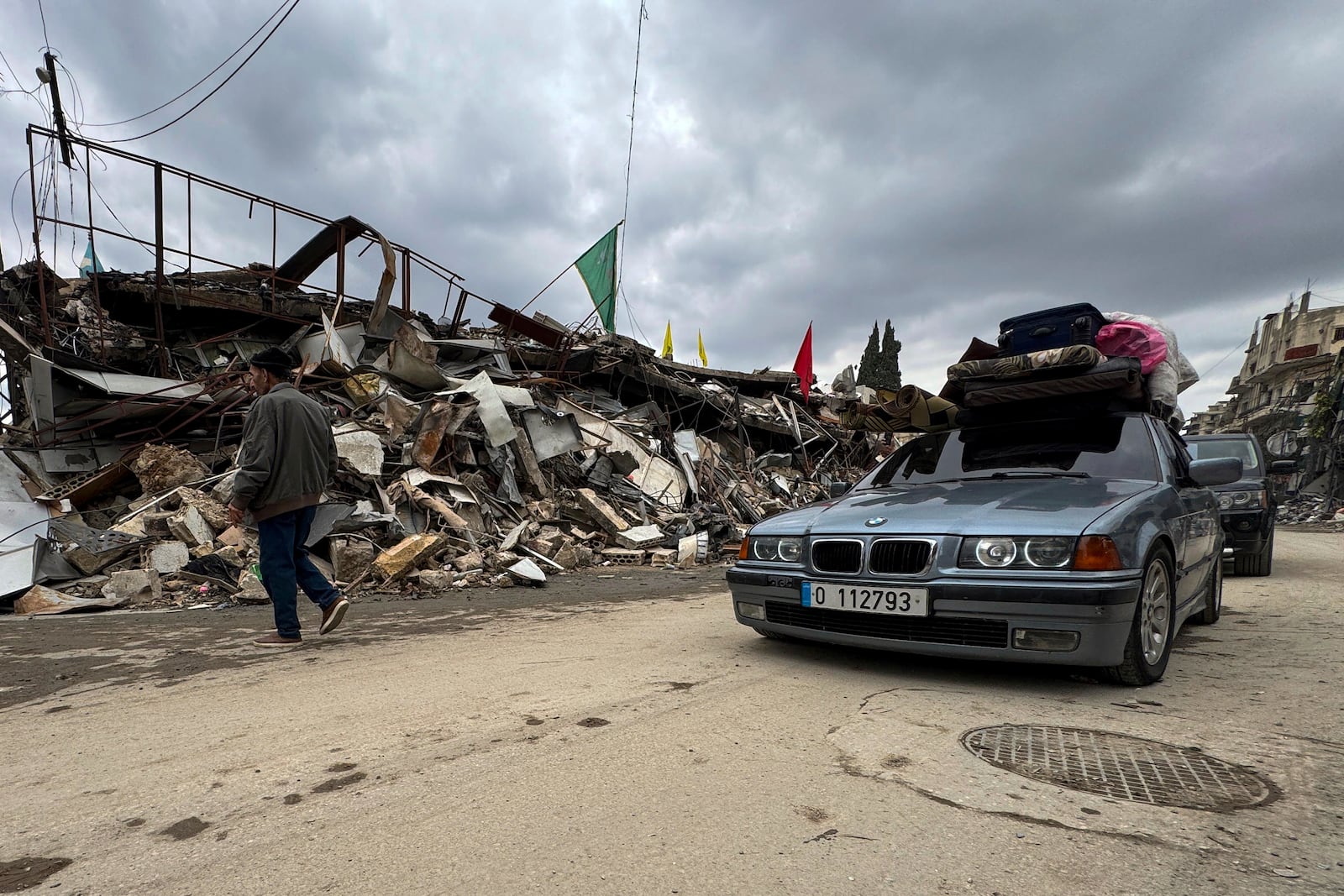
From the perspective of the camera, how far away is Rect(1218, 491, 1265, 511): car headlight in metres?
7.48

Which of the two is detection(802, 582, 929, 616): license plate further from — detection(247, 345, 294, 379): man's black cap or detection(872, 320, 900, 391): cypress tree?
detection(872, 320, 900, 391): cypress tree

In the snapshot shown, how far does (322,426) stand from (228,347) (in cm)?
839

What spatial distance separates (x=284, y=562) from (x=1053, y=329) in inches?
208

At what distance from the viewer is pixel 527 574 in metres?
7.18

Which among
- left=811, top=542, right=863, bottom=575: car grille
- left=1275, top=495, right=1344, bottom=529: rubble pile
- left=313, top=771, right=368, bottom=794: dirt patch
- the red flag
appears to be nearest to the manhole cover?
left=811, top=542, right=863, bottom=575: car grille

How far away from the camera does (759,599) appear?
11.7 feet

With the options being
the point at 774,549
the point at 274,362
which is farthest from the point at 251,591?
the point at 774,549

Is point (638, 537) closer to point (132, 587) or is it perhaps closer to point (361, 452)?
point (361, 452)

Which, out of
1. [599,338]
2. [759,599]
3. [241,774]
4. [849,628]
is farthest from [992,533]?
[599,338]

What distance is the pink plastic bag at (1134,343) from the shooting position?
4527 mm

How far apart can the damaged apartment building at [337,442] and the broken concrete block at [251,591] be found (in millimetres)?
25

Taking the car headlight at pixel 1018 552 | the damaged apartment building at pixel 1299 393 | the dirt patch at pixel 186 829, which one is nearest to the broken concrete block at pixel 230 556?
the dirt patch at pixel 186 829

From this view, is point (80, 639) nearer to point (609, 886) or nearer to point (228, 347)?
point (609, 886)

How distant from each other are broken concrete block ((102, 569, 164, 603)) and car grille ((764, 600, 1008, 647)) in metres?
5.58
